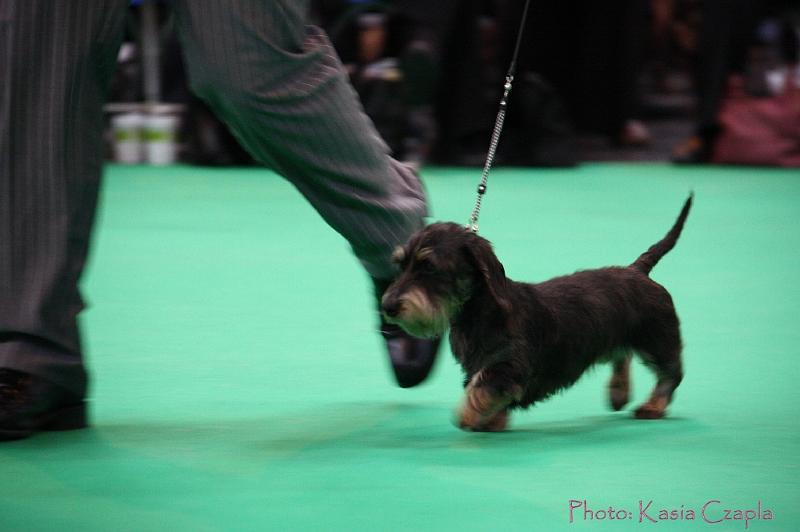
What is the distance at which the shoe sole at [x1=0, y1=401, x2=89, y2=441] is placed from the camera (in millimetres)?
2453

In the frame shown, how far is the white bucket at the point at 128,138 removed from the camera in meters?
7.78

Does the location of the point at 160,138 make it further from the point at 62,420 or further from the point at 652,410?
the point at 652,410

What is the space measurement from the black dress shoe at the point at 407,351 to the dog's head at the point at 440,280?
25cm

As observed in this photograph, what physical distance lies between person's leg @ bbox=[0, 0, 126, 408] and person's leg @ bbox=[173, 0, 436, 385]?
217 mm

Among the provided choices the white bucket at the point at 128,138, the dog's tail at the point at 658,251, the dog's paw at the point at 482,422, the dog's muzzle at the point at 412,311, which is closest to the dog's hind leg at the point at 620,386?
the dog's tail at the point at 658,251

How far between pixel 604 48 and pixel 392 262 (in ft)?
19.8

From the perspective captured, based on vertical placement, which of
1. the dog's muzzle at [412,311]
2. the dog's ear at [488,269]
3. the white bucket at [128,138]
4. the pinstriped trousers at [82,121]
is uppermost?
the pinstriped trousers at [82,121]

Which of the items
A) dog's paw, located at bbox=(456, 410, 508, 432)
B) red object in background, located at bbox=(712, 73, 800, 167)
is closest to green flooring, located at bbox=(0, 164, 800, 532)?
dog's paw, located at bbox=(456, 410, 508, 432)

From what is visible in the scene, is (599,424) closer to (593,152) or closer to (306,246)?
(306,246)

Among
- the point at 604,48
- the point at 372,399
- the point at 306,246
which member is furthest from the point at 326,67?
the point at 604,48

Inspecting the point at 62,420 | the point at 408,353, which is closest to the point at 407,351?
the point at 408,353

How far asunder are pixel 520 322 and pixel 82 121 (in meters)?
0.99

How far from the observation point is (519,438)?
2.47m

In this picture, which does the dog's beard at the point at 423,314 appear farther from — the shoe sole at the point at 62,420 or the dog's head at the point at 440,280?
the shoe sole at the point at 62,420
